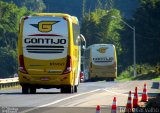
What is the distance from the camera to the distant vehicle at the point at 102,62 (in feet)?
226

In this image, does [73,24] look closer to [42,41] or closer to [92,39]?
[42,41]

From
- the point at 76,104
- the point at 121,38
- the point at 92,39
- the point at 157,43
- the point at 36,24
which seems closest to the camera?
the point at 76,104

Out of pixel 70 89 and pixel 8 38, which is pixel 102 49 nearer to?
pixel 70 89

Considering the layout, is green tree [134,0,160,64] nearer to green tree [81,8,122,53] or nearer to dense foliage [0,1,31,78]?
dense foliage [0,1,31,78]

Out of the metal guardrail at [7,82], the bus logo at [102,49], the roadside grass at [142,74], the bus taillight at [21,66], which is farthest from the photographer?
the roadside grass at [142,74]

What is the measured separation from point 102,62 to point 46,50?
114 feet

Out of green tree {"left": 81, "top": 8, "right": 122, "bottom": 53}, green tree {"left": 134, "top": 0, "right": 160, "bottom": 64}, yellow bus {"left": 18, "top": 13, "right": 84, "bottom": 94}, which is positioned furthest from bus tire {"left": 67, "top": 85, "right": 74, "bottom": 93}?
green tree {"left": 81, "top": 8, "right": 122, "bottom": 53}

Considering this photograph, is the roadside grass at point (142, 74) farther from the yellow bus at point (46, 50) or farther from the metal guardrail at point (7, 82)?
the yellow bus at point (46, 50)

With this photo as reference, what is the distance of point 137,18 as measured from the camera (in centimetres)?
9381

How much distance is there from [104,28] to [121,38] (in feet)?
165

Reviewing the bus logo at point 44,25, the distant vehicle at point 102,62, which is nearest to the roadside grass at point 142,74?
the distant vehicle at point 102,62

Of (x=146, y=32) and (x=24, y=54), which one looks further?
(x=146, y=32)

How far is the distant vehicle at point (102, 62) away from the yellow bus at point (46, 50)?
3412 cm

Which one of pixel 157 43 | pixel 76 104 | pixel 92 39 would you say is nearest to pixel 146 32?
pixel 157 43
